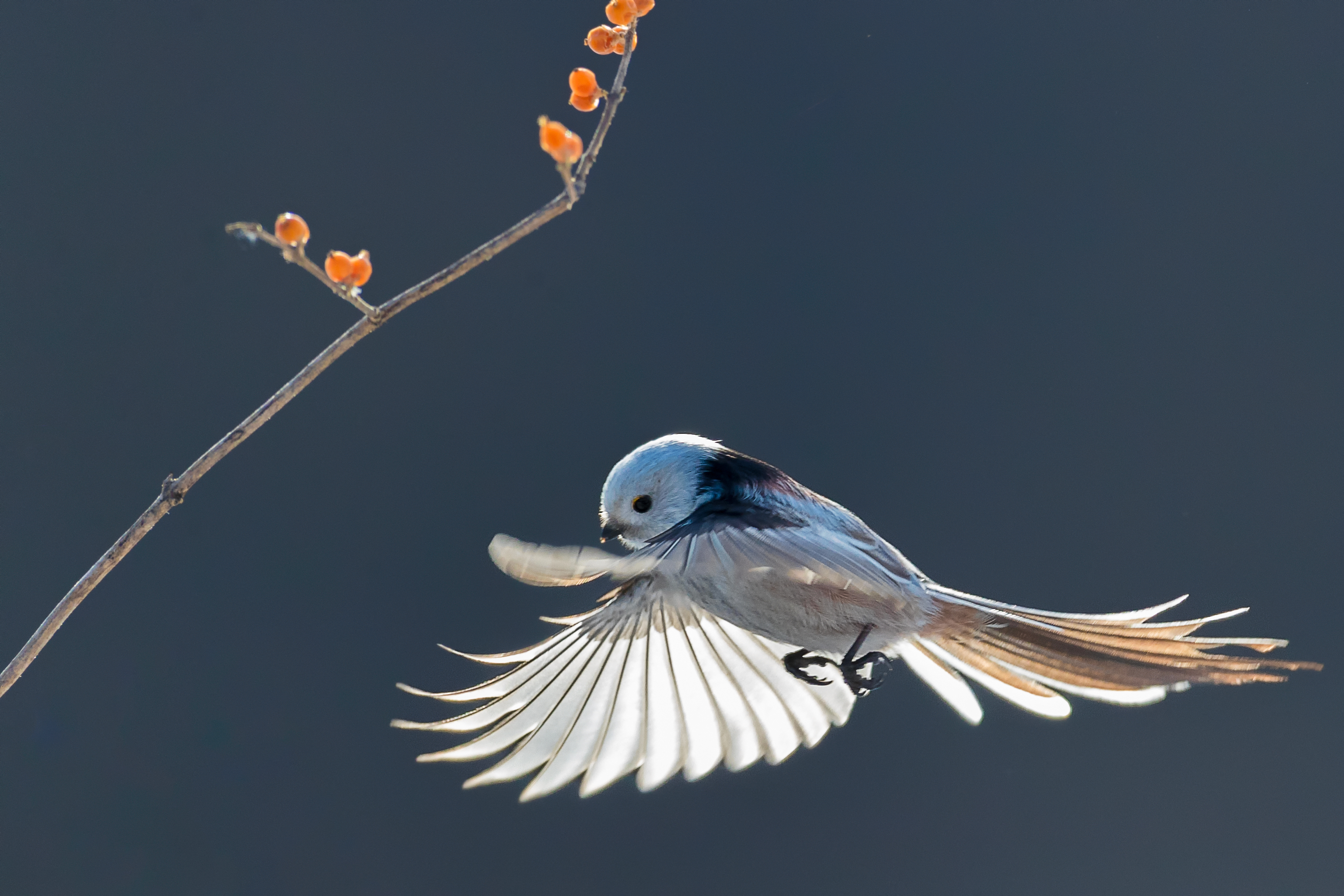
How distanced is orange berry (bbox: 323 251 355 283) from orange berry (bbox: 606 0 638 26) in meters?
0.37

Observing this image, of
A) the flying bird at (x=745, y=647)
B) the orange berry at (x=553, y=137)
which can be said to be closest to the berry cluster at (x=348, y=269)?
the orange berry at (x=553, y=137)

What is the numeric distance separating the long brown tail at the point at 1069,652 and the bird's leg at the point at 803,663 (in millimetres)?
185

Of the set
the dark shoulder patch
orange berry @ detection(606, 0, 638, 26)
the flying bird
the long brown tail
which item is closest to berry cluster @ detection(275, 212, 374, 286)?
orange berry @ detection(606, 0, 638, 26)

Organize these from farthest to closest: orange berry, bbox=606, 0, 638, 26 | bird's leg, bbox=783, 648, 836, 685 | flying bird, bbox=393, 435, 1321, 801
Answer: bird's leg, bbox=783, 648, 836, 685 < flying bird, bbox=393, 435, 1321, 801 < orange berry, bbox=606, 0, 638, 26

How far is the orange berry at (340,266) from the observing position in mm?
959

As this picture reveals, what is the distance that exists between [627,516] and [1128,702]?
0.80 m

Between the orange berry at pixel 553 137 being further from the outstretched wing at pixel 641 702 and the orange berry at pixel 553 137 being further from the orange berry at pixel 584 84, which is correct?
the outstretched wing at pixel 641 702

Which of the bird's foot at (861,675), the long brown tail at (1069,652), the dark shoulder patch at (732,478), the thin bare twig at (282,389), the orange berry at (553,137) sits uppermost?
the long brown tail at (1069,652)

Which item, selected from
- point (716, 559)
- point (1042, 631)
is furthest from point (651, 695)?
point (1042, 631)

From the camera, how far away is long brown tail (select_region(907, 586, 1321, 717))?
1.49 meters

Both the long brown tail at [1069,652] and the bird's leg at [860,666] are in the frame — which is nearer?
the long brown tail at [1069,652]

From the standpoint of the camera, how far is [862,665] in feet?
5.61

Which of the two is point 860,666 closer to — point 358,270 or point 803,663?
point 803,663

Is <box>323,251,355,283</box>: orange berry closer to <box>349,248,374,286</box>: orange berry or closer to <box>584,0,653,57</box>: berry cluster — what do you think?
<box>349,248,374,286</box>: orange berry
